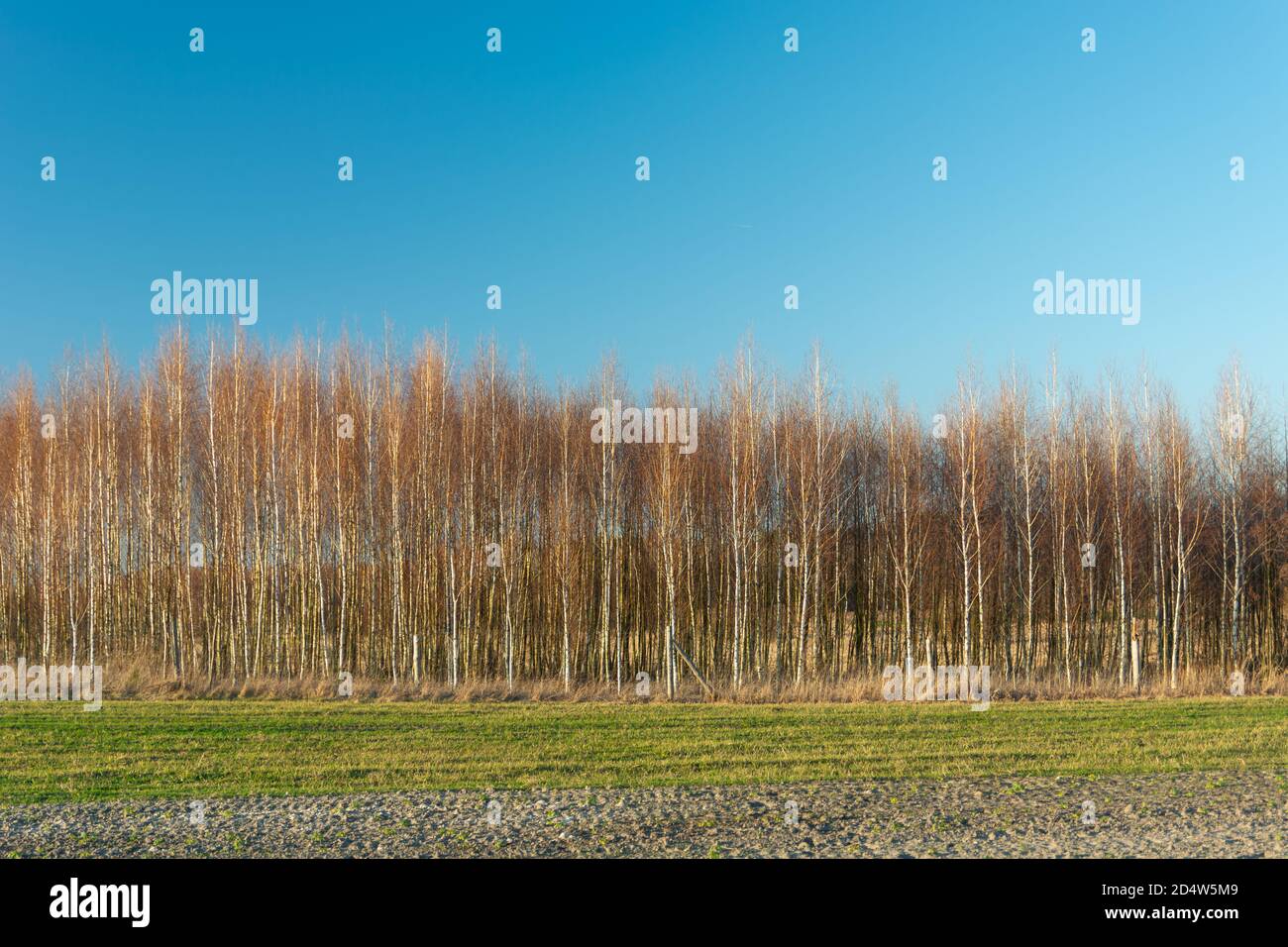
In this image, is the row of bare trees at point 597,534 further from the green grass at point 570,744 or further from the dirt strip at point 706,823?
the dirt strip at point 706,823

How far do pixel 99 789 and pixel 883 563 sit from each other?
22702 millimetres

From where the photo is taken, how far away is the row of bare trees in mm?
27766

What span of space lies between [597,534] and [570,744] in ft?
46.4

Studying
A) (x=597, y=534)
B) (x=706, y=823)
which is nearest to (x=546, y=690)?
(x=597, y=534)

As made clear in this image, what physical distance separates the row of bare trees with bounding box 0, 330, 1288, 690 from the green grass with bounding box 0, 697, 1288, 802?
7107mm

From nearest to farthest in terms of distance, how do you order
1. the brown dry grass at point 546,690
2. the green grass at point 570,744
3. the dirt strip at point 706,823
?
the dirt strip at point 706,823
the green grass at point 570,744
the brown dry grass at point 546,690

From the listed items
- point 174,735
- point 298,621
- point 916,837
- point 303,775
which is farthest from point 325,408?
point 916,837

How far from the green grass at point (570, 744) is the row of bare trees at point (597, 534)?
7.11m

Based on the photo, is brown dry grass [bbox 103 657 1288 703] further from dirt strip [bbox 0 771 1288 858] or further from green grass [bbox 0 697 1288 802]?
dirt strip [bbox 0 771 1288 858]

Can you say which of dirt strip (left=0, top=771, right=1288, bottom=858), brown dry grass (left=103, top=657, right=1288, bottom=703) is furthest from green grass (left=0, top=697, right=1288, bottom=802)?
brown dry grass (left=103, top=657, right=1288, bottom=703)

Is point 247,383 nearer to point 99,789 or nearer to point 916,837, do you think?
point 99,789

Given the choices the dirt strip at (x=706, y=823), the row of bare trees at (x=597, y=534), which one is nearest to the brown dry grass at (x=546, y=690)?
the row of bare trees at (x=597, y=534)

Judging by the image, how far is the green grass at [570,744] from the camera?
12.1 m

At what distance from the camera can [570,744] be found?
49.1ft
